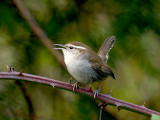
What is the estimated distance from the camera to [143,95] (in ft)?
12.8

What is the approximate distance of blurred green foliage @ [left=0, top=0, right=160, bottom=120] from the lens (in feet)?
11.3

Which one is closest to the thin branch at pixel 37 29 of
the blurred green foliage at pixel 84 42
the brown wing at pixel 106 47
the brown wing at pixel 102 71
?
the blurred green foliage at pixel 84 42

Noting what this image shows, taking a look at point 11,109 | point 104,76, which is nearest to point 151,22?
point 104,76

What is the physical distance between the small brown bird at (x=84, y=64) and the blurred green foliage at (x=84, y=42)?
13 cm

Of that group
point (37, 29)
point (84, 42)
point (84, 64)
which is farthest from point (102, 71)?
point (37, 29)

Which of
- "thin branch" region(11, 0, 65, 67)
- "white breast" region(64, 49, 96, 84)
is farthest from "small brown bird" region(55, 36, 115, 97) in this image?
"thin branch" region(11, 0, 65, 67)

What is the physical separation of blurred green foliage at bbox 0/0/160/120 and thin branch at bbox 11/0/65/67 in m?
0.10

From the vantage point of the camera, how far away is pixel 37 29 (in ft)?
11.8

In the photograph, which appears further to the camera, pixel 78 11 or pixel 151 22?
pixel 78 11

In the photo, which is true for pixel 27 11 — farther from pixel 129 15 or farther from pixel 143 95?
pixel 143 95

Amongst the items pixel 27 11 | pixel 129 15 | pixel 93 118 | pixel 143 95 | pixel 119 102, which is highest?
→ pixel 27 11

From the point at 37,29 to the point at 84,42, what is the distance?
0.64 m

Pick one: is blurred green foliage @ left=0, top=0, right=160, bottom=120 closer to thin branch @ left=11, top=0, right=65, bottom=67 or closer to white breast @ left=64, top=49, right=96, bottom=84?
thin branch @ left=11, top=0, right=65, bottom=67

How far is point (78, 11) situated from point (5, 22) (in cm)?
100
